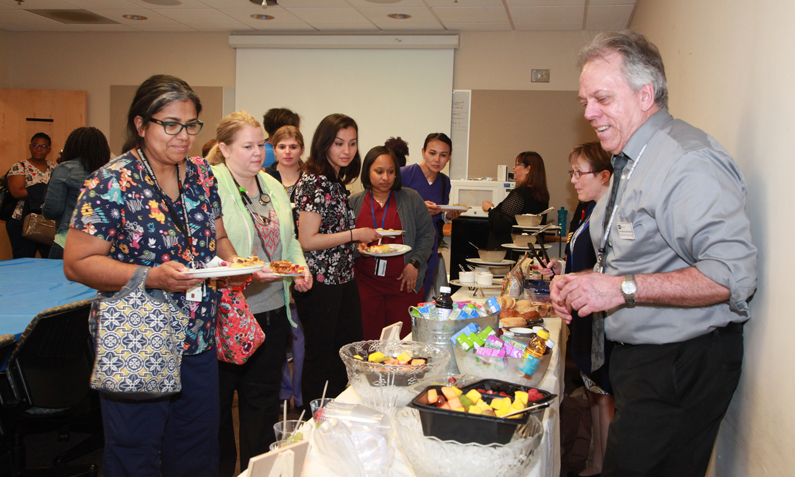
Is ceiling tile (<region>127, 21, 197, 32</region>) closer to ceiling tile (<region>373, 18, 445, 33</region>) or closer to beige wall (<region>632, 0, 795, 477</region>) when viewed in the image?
ceiling tile (<region>373, 18, 445, 33</region>)

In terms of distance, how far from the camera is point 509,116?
256 inches

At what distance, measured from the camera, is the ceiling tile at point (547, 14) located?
5418 millimetres

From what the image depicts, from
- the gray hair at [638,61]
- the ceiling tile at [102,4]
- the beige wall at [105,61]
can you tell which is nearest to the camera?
the gray hair at [638,61]

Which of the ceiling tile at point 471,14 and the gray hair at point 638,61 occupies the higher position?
the ceiling tile at point 471,14

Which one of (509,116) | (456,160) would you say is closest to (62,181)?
(456,160)

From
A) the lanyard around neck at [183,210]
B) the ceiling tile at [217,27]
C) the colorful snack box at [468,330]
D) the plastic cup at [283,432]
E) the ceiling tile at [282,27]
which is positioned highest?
the ceiling tile at [217,27]

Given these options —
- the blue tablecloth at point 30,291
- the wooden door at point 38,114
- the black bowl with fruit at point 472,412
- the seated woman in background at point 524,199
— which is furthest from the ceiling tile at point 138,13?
the black bowl with fruit at point 472,412

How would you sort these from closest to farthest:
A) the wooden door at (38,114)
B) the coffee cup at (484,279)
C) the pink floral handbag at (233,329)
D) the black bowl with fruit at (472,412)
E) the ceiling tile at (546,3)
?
the black bowl with fruit at (472,412)
the pink floral handbag at (233,329)
the coffee cup at (484,279)
the ceiling tile at (546,3)
the wooden door at (38,114)

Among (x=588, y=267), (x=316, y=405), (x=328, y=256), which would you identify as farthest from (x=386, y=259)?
(x=316, y=405)

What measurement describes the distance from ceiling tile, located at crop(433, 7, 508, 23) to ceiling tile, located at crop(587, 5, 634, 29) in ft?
2.93

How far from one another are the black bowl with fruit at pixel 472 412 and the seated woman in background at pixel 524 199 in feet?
11.0

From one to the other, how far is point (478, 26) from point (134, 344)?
5754mm

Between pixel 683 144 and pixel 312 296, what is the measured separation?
1967 millimetres

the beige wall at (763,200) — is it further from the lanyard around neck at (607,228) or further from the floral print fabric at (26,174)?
the floral print fabric at (26,174)
